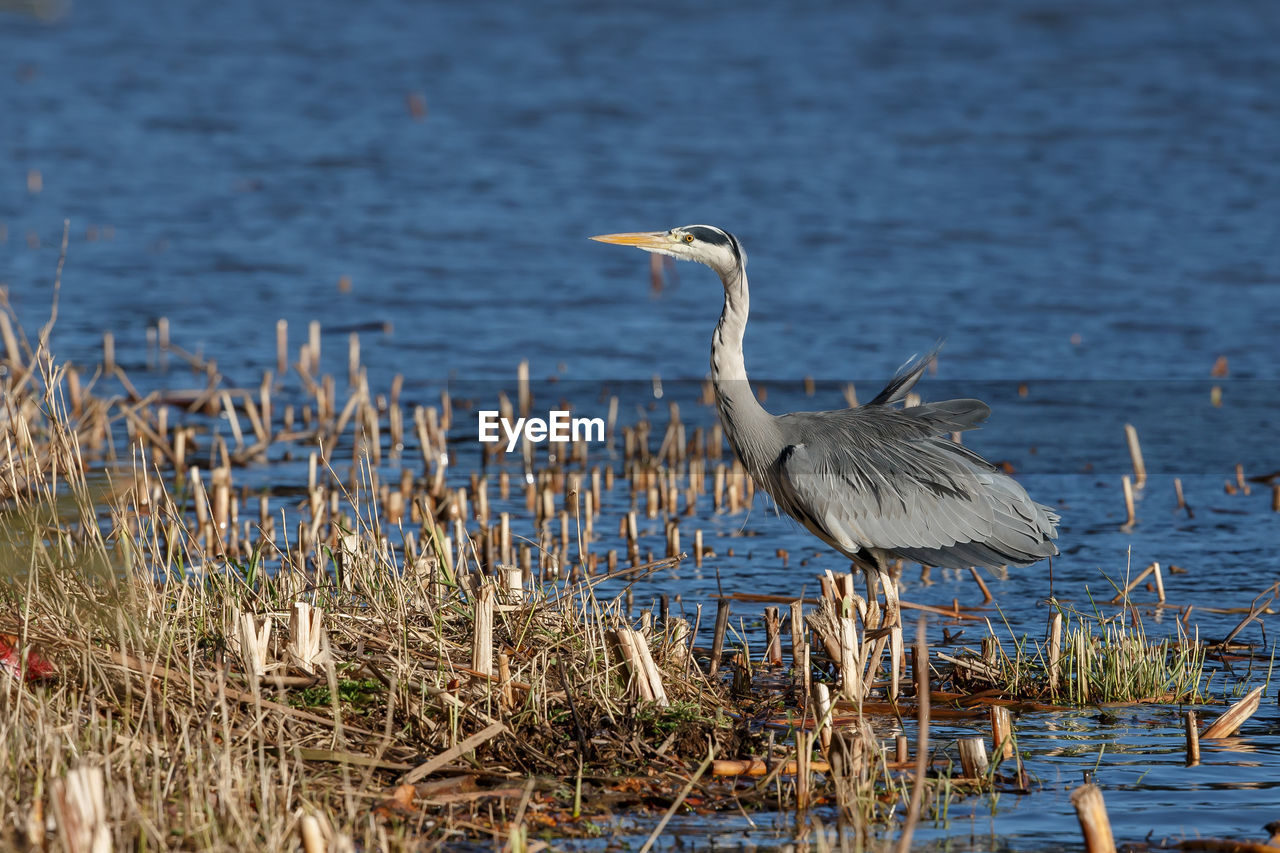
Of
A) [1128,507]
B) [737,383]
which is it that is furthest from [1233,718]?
[1128,507]

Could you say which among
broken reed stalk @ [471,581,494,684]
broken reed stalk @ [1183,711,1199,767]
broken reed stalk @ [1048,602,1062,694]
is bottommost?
broken reed stalk @ [1183,711,1199,767]

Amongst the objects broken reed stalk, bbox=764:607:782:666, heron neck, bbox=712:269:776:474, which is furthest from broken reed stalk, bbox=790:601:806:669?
heron neck, bbox=712:269:776:474

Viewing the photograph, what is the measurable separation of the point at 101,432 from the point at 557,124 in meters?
16.6

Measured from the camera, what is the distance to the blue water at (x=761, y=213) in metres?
12.3

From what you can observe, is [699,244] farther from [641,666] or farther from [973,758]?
[973,758]

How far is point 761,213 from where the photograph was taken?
69.1 feet

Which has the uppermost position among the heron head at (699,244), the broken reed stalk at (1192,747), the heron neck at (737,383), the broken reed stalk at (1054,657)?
the heron head at (699,244)

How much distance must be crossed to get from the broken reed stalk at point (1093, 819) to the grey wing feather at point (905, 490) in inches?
113

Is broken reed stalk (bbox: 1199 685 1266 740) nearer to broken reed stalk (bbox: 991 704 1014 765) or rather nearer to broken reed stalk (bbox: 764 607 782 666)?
broken reed stalk (bbox: 991 704 1014 765)

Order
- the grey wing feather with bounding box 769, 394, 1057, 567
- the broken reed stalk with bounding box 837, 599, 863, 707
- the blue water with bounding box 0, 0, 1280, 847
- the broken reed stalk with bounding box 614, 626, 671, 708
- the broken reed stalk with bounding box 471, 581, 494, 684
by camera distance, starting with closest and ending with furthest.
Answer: the broken reed stalk with bounding box 471, 581, 494, 684 < the broken reed stalk with bounding box 614, 626, 671, 708 < the broken reed stalk with bounding box 837, 599, 863, 707 < the grey wing feather with bounding box 769, 394, 1057, 567 < the blue water with bounding box 0, 0, 1280, 847

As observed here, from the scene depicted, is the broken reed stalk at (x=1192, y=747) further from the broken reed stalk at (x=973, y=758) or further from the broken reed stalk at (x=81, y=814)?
the broken reed stalk at (x=81, y=814)

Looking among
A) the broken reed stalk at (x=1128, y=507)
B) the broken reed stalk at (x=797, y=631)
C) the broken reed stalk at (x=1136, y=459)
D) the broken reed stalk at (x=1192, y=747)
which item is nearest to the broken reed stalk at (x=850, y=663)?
the broken reed stalk at (x=797, y=631)

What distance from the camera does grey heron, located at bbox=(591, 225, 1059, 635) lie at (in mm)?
7328

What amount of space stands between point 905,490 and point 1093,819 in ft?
9.90
